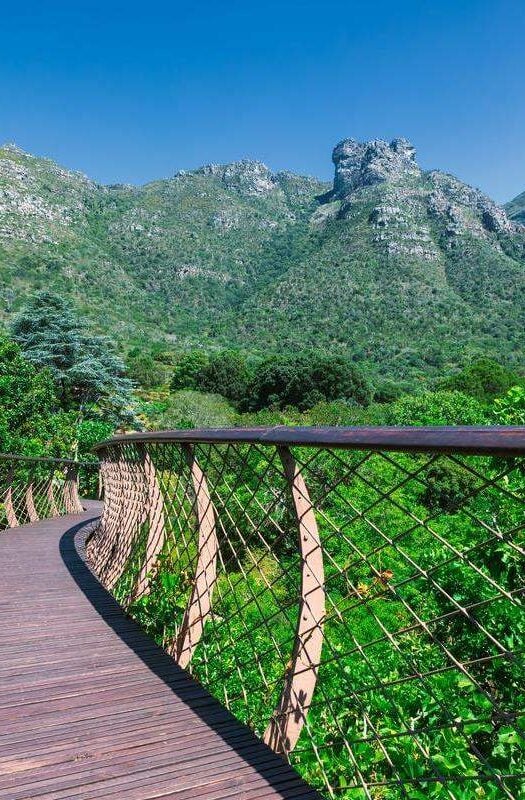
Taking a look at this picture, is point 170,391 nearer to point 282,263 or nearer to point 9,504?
point 282,263

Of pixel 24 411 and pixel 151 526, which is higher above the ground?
pixel 24 411

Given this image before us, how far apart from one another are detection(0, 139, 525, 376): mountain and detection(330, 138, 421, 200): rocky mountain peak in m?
0.65

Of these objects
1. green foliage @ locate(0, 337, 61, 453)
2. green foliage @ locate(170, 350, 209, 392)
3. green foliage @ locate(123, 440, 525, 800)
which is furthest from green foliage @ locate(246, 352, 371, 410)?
green foliage @ locate(123, 440, 525, 800)

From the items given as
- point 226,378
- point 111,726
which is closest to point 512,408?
point 111,726

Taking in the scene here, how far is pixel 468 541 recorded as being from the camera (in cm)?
385

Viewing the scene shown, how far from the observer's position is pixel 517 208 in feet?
361

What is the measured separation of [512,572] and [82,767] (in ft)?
7.96

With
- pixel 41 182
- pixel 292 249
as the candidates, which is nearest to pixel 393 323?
pixel 292 249

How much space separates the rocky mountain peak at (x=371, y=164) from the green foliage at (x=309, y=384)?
5507 cm

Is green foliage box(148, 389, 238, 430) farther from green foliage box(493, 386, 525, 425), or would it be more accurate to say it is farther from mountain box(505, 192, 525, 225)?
mountain box(505, 192, 525, 225)

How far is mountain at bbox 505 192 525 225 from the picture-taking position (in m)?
102

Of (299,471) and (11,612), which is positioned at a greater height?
(299,471)

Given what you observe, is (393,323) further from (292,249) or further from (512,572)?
(512,572)

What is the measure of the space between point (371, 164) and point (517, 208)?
3774 centimetres
